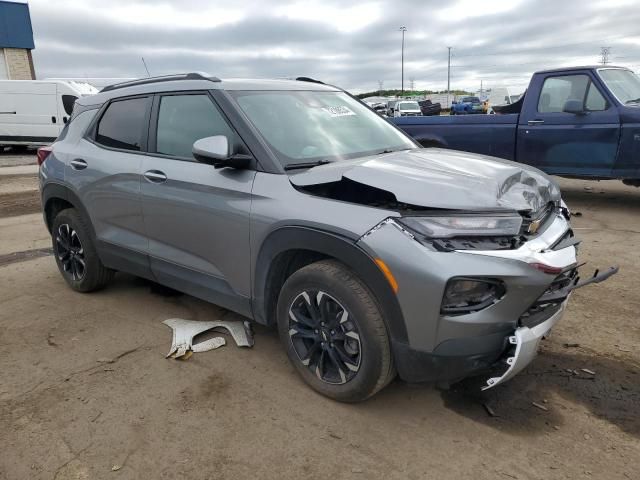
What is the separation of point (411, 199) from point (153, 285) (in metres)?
3.13

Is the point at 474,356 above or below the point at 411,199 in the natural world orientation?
below

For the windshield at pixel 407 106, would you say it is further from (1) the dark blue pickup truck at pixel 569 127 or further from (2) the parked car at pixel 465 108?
(1) the dark blue pickup truck at pixel 569 127

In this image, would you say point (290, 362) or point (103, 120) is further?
point (103, 120)

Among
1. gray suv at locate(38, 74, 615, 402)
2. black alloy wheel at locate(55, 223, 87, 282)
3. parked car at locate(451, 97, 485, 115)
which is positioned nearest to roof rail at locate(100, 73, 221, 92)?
gray suv at locate(38, 74, 615, 402)

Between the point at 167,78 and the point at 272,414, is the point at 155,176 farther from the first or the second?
the point at 272,414

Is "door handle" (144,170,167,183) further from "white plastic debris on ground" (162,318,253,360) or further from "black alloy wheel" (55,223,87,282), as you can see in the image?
"black alloy wheel" (55,223,87,282)

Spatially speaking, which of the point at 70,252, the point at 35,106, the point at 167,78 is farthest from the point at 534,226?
the point at 35,106

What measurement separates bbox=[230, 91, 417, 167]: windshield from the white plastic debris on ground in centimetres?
132

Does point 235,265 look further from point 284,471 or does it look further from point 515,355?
point 515,355

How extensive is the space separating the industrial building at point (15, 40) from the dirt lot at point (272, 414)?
31044 mm

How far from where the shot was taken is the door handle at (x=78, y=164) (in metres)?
4.32

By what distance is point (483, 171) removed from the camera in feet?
9.78

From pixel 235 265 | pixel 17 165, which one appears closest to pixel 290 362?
pixel 235 265

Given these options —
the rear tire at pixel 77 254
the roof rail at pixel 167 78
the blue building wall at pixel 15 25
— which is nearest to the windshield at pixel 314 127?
the roof rail at pixel 167 78
